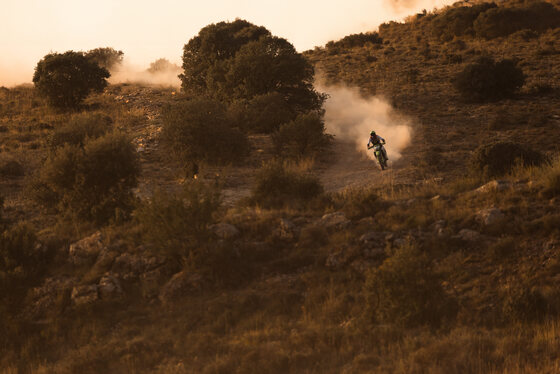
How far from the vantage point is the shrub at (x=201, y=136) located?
22.4 metres

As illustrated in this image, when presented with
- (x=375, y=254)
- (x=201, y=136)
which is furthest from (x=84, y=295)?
(x=201, y=136)

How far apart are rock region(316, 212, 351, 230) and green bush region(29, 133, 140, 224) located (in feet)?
18.8

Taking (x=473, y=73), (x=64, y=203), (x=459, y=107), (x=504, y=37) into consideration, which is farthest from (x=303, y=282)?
(x=504, y=37)

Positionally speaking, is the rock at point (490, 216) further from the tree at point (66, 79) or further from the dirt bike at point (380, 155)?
the tree at point (66, 79)

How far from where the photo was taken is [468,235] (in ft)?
37.3

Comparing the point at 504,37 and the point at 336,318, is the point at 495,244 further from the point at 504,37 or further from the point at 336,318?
the point at 504,37

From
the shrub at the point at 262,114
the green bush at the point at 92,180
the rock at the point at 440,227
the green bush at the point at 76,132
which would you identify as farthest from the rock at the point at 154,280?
the shrub at the point at 262,114

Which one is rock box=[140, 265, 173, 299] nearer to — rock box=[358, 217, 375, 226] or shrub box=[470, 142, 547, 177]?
rock box=[358, 217, 375, 226]

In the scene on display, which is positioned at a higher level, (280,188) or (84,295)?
(280,188)

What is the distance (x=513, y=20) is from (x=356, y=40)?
1693 cm

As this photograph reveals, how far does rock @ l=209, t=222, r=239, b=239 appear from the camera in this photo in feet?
41.0

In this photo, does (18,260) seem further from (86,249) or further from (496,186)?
(496,186)

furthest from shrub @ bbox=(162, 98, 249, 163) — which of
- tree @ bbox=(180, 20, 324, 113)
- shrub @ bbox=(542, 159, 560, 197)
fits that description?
shrub @ bbox=(542, 159, 560, 197)

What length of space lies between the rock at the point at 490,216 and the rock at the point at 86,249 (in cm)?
911
